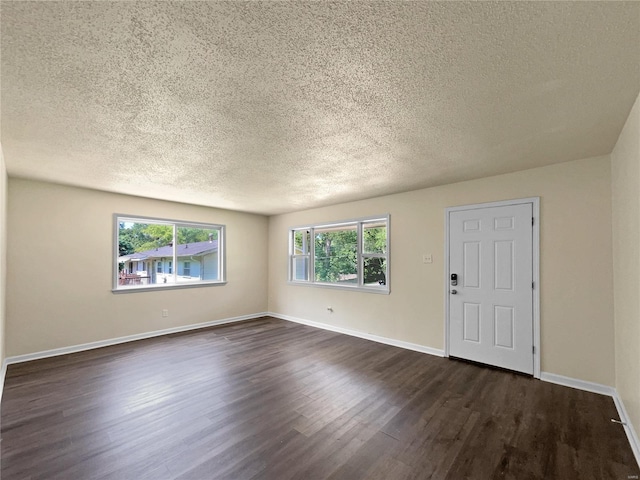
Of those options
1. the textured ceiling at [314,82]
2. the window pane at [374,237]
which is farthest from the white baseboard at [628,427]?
the window pane at [374,237]

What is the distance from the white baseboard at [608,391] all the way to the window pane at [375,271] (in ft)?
7.53

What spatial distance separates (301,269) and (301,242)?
587 mm

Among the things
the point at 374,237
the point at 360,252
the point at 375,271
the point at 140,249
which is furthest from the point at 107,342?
the point at 374,237

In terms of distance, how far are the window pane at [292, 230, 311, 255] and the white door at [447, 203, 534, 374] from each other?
2935mm

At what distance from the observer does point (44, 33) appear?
1294 millimetres

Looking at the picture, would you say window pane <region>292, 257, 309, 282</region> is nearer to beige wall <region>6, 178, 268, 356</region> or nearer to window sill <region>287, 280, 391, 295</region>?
window sill <region>287, 280, 391, 295</region>

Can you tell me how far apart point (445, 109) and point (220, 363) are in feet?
12.1

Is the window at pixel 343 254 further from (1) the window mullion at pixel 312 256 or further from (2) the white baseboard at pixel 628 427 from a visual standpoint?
(2) the white baseboard at pixel 628 427

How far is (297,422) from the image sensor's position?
7.68 feet

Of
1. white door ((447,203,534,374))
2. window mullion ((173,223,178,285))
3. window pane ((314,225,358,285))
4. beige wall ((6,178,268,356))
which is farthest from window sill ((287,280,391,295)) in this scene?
window mullion ((173,223,178,285))

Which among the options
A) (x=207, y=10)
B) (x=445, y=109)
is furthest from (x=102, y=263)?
(x=445, y=109)

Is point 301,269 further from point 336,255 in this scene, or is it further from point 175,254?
point 175,254

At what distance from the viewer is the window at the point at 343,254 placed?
4789mm

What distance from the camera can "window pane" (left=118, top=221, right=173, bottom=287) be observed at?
4.65 metres
